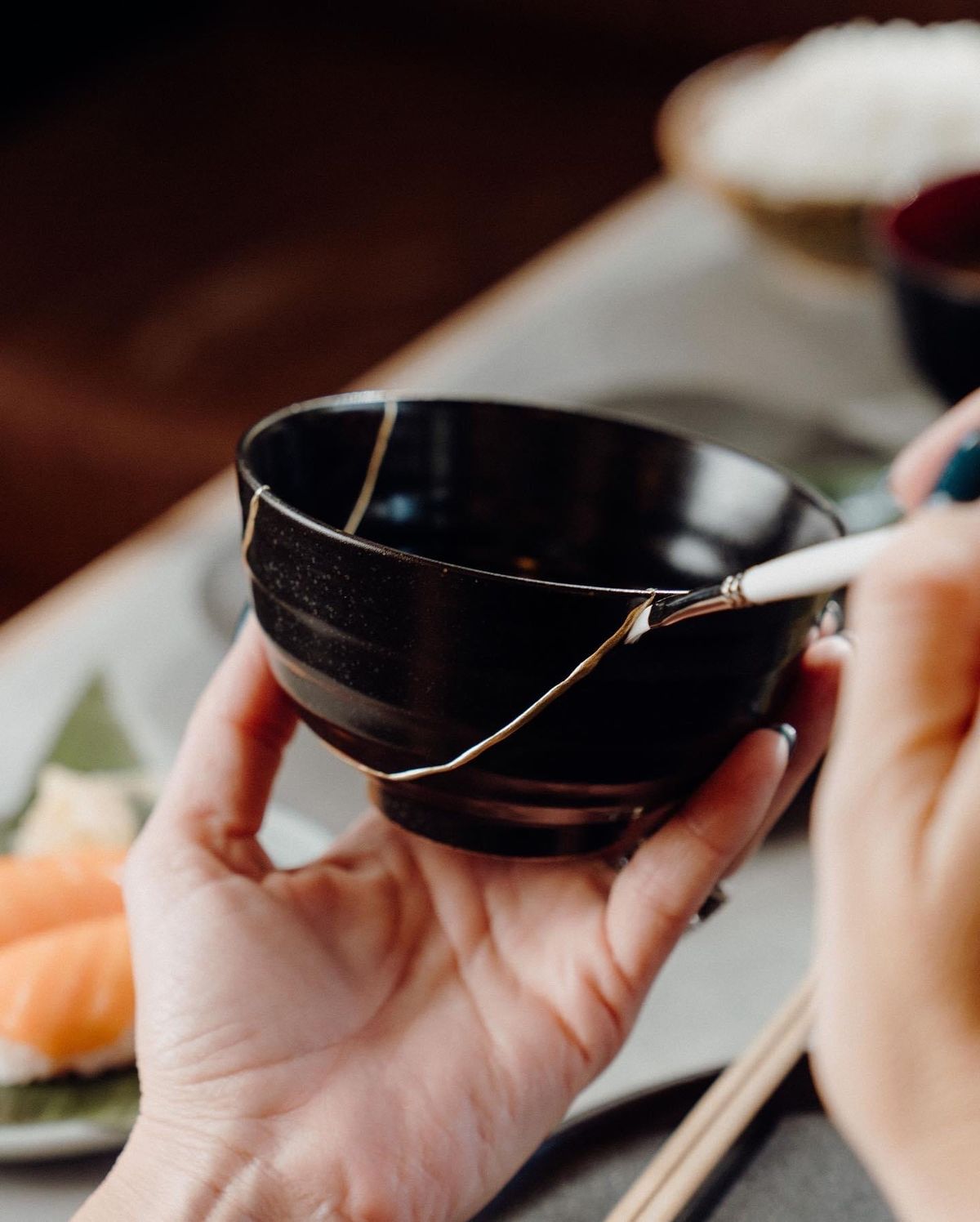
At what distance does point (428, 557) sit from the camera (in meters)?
0.61

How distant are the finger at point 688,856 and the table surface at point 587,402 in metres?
0.11

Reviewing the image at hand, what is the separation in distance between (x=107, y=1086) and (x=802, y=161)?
1.15 metres

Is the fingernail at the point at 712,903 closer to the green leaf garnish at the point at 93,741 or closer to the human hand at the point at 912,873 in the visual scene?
the human hand at the point at 912,873

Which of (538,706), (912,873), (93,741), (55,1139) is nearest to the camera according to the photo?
(912,873)

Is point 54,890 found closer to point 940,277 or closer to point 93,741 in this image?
point 93,741

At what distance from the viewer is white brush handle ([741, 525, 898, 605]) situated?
42 cm

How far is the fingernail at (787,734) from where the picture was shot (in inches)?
22.7

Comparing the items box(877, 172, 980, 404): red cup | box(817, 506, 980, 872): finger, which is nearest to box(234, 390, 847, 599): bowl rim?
box(817, 506, 980, 872): finger

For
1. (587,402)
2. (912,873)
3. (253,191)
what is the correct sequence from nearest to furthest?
1. (912,873)
2. (587,402)
3. (253,191)

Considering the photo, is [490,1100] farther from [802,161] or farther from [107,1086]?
[802,161]

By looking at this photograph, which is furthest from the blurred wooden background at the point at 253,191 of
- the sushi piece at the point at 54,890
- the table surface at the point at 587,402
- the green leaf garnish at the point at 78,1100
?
the green leaf garnish at the point at 78,1100

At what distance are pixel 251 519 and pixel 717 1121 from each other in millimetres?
315

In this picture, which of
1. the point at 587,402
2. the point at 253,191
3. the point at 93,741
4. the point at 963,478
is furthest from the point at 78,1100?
the point at 253,191

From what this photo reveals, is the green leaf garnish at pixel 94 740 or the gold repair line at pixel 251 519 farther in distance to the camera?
the green leaf garnish at pixel 94 740
